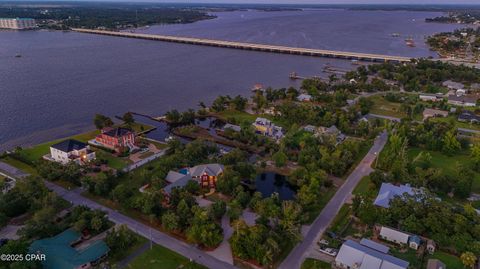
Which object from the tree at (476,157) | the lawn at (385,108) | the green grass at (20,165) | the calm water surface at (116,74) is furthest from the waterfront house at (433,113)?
the green grass at (20,165)

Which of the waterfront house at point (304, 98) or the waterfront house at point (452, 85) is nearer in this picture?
the waterfront house at point (304, 98)

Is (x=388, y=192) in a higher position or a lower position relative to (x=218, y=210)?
higher

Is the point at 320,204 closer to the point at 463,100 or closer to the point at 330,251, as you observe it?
the point at 330,251

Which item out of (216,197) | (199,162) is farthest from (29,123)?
(216,197)

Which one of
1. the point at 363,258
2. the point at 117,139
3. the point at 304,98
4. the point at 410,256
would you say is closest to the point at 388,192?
the point at 410,256

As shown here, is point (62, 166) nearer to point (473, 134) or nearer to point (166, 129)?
Result: point (166, 129)

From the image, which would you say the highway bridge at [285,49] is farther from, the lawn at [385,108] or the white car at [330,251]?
the white car at [330,251]
